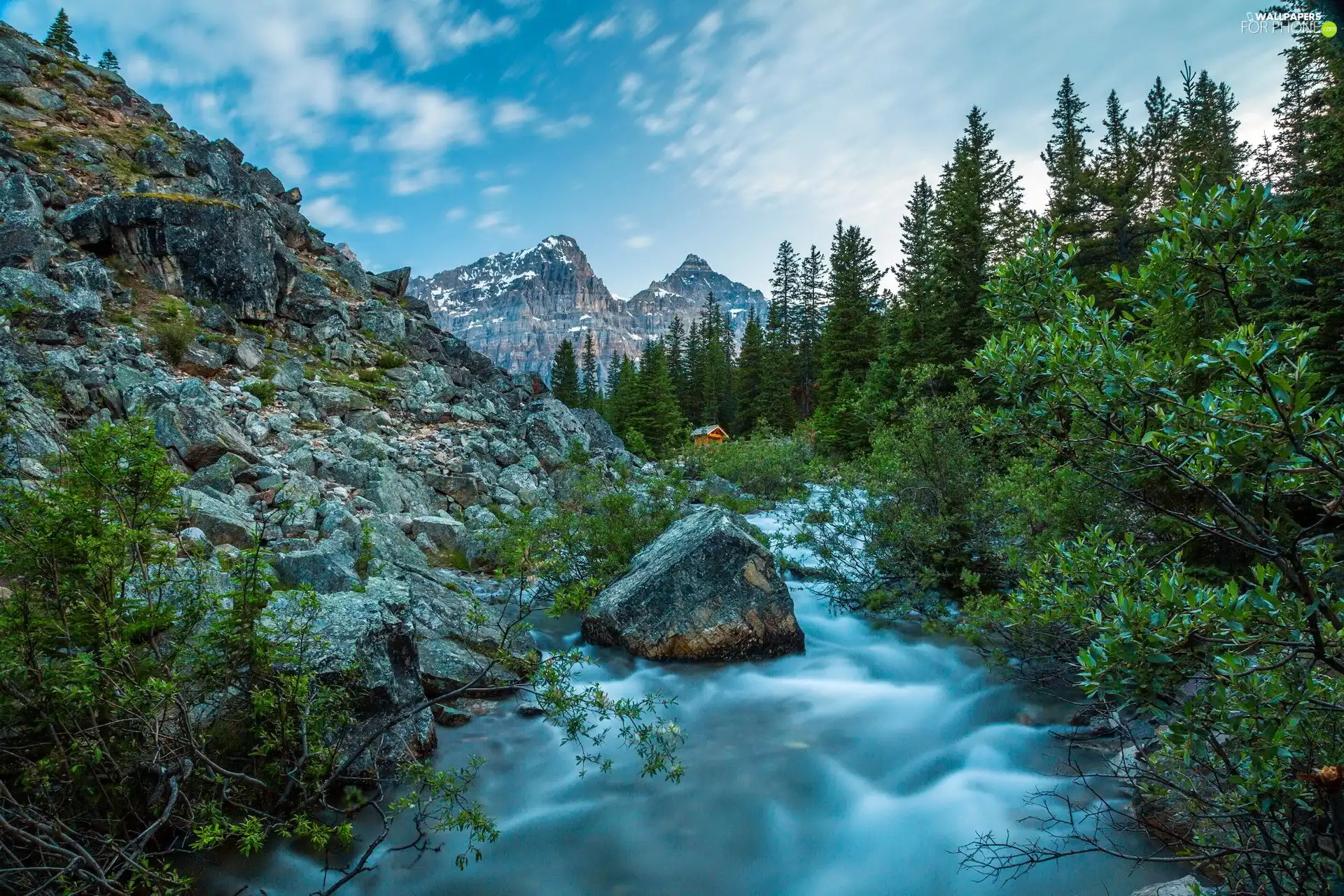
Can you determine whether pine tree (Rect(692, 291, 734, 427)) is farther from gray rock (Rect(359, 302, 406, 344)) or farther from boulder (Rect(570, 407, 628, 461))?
gray rock (Rect(359, 302, 406, 344))

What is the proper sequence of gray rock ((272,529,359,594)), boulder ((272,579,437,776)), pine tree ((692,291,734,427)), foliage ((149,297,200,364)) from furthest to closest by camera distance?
1. pine tree ((692,291,734,427))
2. foliage ((149,297,200,364))
3. gray rock ((272,529,359,594))
4. boulder ((272,579,437,776))

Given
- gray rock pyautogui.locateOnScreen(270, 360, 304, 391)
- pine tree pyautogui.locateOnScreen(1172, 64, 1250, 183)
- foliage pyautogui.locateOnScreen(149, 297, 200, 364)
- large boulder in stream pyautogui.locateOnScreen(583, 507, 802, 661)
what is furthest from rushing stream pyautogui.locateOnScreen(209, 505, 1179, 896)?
pine tree pyautogui.locateOnScreen(1172, 64, 1250, 183)

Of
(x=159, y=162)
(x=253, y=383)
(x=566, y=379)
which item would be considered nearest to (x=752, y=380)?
(x=566, y=379)

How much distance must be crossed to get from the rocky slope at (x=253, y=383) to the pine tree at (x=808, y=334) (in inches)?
936

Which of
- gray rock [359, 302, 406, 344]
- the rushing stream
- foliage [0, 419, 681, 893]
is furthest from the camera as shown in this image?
gray rock [359, 302, 406, 344]

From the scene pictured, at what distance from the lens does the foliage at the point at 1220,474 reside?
1877 millimetres

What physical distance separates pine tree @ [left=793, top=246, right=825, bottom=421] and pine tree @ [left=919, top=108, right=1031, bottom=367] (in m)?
Result: 17.9

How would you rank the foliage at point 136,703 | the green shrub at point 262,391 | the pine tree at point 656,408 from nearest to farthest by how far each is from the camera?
the foliage at point 136,703 → the green shrub at point 262,391 → the pine tree at point 656,408

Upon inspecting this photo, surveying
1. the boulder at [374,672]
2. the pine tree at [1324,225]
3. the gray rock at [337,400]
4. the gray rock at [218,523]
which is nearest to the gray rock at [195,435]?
the gray rock at [218,523]

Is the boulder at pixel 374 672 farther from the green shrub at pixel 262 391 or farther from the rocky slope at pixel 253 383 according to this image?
the green shrub at pixel 262 391

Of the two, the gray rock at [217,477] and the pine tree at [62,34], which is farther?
the pine tree at [62,34]

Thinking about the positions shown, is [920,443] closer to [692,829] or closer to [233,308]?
[692,829]

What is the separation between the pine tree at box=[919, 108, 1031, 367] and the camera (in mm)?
19812

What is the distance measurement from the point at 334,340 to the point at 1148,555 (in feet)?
69.6
